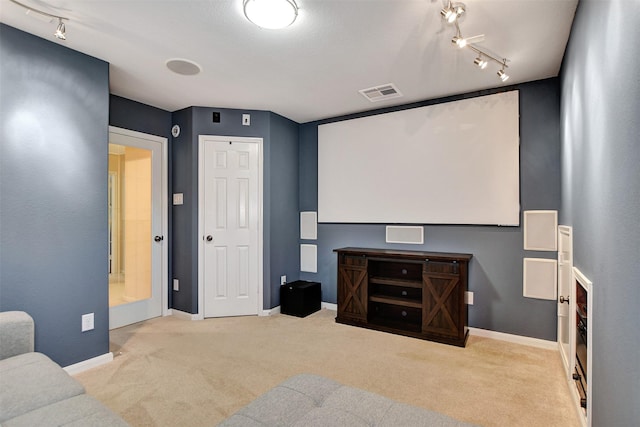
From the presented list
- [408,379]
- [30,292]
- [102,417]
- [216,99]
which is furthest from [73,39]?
[408,379]

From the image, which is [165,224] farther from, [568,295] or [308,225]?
[568,295]

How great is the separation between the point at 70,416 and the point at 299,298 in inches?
113

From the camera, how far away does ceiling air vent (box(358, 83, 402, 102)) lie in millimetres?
3371

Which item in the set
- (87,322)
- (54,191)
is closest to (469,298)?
(87,322)

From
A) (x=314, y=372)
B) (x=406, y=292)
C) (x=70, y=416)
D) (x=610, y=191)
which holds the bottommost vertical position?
(x=314, y=372)

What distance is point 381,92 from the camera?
3.50 m

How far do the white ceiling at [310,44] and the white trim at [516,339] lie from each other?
254cm

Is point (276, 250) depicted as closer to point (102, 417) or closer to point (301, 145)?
point (301, 145)

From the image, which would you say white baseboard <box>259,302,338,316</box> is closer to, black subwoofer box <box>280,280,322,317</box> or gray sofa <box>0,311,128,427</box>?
black subwoofer box <box>280,280,322,317</box>

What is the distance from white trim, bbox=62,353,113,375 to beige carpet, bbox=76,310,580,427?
0.06 m

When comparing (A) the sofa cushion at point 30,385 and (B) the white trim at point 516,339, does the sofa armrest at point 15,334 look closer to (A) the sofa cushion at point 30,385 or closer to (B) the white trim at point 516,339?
(A) the sofa cushion at point 30,385

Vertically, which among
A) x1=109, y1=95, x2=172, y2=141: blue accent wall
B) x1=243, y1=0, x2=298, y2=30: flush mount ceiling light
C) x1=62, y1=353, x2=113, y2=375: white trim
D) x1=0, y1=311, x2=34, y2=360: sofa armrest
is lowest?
x1=62, y1=353, x2=113, y2=375: white trim

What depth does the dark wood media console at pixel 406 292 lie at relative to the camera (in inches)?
124

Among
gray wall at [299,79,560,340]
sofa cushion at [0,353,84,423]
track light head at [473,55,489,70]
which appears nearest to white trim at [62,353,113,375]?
sofa cushion at [0,353,84,423]
